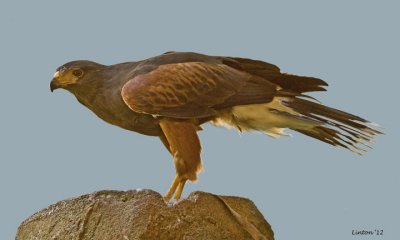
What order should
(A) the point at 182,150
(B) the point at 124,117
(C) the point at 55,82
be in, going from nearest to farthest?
1. (A) the point at 182,150
2. (B) the point at 124,117
3. (C) the point at 55,82

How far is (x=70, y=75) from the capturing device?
18.6 ft

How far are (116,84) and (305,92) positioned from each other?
1641 mm

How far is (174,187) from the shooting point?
216 inches

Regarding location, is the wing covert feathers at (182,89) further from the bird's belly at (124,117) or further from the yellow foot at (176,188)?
the yellow foot at (176,188)

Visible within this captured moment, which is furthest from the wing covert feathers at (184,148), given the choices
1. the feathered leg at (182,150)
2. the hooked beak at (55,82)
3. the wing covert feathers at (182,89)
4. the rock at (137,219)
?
the hooked beak at (55,82)

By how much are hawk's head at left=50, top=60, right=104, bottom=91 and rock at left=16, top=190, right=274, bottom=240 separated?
3.18 ft

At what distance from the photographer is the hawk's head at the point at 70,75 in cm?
567

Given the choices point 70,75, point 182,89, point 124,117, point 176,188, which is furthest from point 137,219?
point 70,75

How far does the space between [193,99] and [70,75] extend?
1.02 metres

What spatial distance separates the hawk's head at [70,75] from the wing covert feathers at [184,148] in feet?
2.61

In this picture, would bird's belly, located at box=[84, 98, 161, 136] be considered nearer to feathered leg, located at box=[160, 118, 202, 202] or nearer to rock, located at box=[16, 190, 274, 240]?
feathered leg, located at box=[160, 118, 202, 202]

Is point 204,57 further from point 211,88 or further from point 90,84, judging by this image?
point 90,84

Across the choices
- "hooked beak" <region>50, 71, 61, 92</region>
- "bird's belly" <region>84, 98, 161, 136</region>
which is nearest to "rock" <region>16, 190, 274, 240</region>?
"bird's belly" <region>84, 98, 161, 136</region>

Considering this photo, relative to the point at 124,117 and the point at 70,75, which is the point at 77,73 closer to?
the point at 70,75
